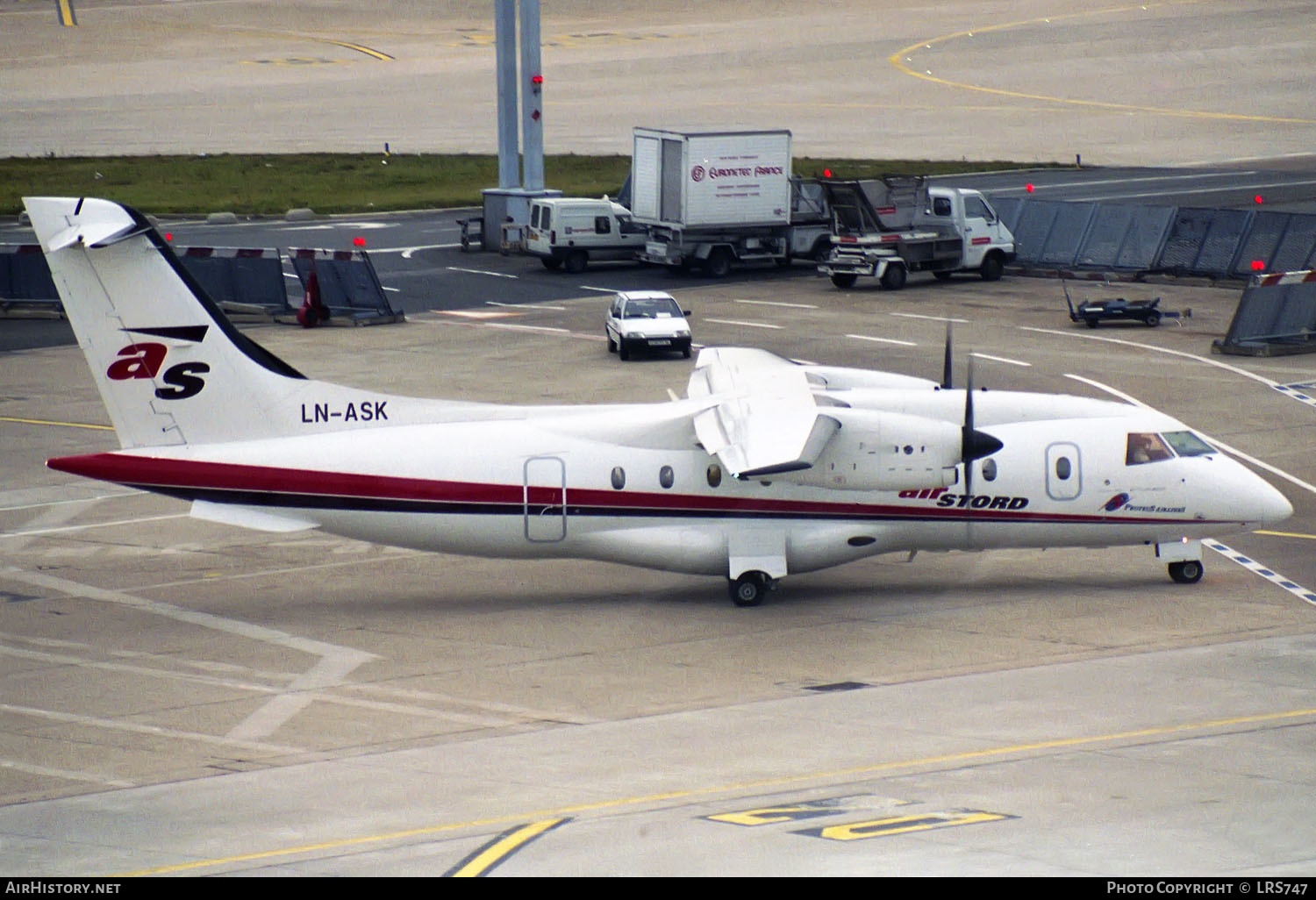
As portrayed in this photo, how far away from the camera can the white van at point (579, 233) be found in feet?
198

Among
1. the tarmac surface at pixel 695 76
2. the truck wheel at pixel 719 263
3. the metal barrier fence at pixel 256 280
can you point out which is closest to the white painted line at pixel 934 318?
the truck wheel at pixel 719 263

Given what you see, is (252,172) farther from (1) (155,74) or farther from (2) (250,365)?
(2) (250,365)

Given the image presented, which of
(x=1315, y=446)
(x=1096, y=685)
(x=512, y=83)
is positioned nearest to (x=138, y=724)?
(x=1096, y=685)

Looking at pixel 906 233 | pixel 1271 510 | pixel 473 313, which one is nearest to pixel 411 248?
pixel 473 313

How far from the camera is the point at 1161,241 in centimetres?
5694

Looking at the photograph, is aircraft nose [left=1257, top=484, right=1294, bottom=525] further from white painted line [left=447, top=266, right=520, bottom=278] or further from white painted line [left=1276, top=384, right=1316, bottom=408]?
white painted line [left=447, top=266, right=520, bottom=278]

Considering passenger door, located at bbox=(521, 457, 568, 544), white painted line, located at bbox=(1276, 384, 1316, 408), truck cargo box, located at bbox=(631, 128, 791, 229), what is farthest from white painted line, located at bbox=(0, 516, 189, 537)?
truck cargo box, located at bbox=(631, 128, 791, 229)

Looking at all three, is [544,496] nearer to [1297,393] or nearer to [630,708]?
[630,708]

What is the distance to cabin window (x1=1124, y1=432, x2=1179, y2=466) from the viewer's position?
25.9 meters

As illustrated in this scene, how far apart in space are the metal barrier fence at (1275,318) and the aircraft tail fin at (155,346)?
1148 inches

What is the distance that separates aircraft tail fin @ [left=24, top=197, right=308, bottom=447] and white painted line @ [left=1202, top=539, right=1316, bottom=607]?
621 inches

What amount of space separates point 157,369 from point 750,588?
32.1 ft

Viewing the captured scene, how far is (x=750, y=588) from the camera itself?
83.9 ft

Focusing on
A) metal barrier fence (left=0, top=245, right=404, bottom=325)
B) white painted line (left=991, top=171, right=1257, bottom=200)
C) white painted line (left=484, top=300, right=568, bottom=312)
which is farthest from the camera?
white painted line (left=991, top=171, right=1257, bottom=200)
